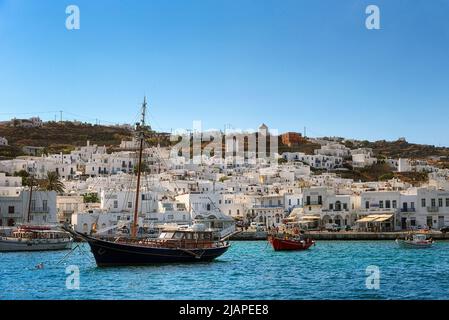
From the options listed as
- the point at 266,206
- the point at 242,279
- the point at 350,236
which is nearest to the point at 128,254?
the point at 242,279

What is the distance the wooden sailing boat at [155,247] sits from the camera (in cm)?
2198

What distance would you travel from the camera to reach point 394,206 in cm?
4359

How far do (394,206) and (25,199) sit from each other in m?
23.3

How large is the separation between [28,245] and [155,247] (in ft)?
39.1

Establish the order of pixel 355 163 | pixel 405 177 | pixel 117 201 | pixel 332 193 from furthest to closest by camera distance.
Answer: pixel 355 163
pixel 405 177
pixel 332 193
pixel 117 201

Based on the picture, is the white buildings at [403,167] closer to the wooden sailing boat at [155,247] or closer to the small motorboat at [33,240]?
the small motorboat at [33,240]

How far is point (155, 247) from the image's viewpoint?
2288 cm

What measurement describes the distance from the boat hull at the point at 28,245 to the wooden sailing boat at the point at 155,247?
32.2 ft

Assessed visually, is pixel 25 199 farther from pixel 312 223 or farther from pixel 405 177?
pixel 405 177

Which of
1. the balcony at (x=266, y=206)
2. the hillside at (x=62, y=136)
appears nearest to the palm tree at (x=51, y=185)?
the balcony at (x=266, y=206)

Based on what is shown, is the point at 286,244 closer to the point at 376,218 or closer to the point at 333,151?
the point at 376,218

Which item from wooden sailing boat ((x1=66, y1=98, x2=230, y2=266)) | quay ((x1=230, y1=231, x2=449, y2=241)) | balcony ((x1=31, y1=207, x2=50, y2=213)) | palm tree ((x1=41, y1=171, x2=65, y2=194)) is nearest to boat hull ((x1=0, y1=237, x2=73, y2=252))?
balcony ((x1=31, y1=207, x2=50, y2=213))

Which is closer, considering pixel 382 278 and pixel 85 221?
pixel 382 278
